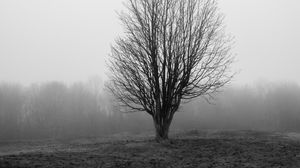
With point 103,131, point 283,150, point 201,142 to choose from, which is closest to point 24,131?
point 103,131

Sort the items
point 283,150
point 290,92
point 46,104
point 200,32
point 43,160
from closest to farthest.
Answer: point 43,160
point 283,150
point 200,32
point 46,104
point 290,92

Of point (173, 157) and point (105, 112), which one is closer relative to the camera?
point (173, 157)

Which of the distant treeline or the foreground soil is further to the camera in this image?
the distant treeline

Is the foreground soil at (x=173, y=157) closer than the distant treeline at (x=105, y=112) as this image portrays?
Yes

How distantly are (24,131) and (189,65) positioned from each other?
126 feet

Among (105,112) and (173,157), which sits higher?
(105,112)

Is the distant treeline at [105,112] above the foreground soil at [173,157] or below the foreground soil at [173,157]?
above

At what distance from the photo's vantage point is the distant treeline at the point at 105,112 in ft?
165

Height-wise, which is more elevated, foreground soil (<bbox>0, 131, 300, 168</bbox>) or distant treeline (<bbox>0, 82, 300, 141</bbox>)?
distant treeline (<bbox>0, 82, 300, 141</bbox>)

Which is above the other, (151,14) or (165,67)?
(151,14)

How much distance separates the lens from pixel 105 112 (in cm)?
5894

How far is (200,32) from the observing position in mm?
15641

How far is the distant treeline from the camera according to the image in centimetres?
5038

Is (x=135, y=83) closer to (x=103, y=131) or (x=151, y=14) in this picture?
(x=151, y=14)
